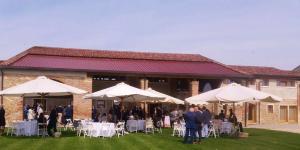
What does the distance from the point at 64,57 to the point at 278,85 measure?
682 inches

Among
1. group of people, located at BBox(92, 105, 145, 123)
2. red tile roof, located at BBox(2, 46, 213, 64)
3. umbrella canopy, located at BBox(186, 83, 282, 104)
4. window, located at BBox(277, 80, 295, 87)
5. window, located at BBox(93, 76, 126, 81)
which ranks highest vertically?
red tile roof, located at BBox(2, 46, 213, 64)

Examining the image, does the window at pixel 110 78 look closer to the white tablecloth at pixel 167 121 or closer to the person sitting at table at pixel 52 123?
the white tablecloth at pixel 167 121

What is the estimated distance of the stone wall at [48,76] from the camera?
3136 centimetres

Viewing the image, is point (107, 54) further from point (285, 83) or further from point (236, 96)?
point (236, 96)

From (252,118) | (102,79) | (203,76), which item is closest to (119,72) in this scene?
(102,79)

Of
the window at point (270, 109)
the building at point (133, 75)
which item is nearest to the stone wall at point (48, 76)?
the building at point (133, 75)

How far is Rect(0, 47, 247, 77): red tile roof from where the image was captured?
109ft

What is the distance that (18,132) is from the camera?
20312mm

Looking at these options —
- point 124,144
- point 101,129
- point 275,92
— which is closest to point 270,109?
point 275,92

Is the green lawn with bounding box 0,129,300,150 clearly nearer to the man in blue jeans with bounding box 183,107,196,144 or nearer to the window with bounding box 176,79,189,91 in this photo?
the man in blue jeans with bounding box 183,107,196,144

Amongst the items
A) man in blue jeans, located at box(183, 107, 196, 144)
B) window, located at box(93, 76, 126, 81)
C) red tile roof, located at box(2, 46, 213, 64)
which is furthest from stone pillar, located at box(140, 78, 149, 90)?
man in blue jeans, located at box(183, 107, 196, 144)

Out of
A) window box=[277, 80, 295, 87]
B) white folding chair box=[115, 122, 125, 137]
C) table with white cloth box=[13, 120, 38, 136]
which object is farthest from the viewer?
window box=[277, 80, 295, 87]

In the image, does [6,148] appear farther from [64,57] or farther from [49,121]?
[64,57]

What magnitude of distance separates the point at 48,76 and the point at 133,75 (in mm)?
5765
